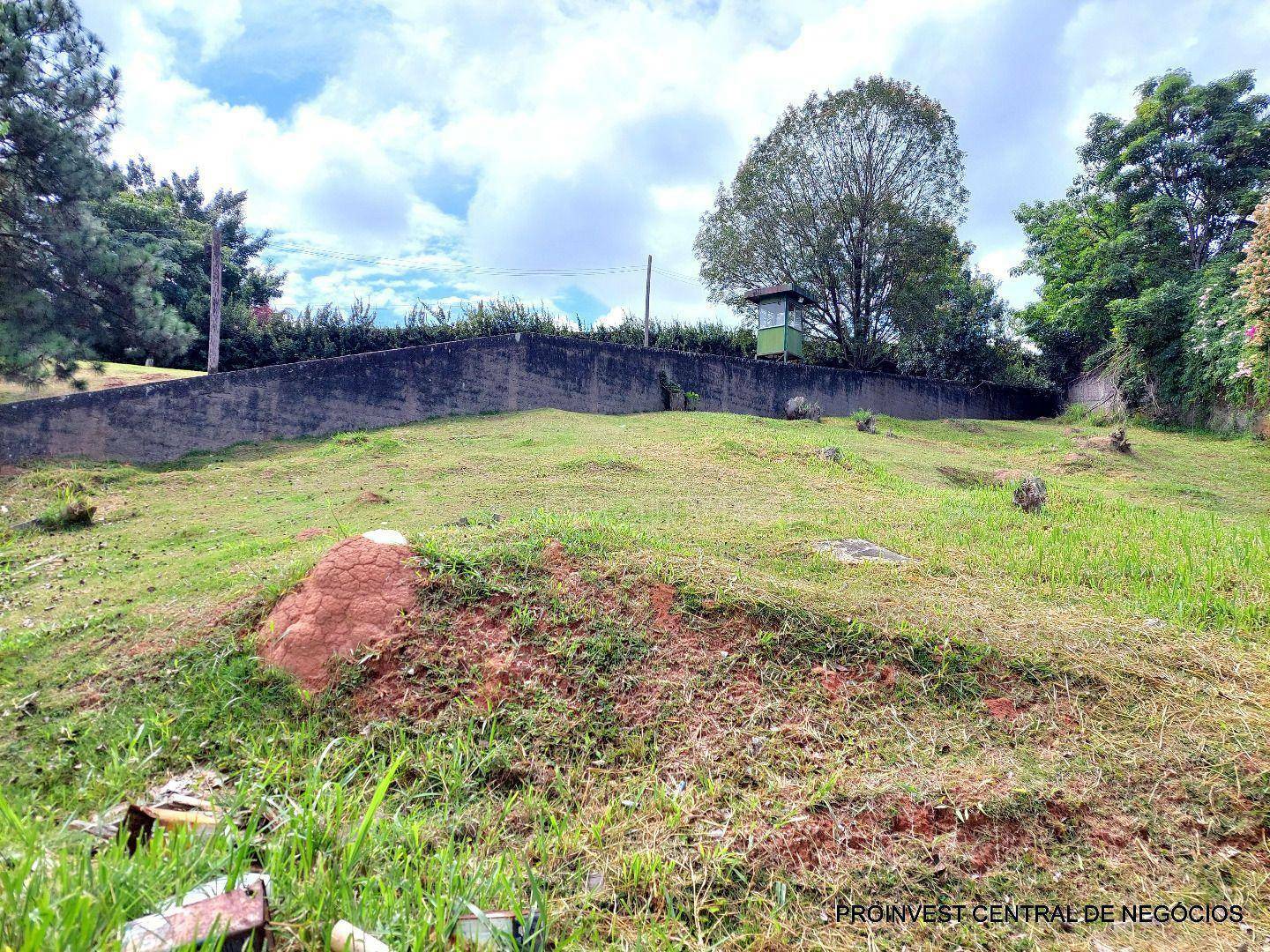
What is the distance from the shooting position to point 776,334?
16000mm

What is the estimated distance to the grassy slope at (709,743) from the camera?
1506 millimetres

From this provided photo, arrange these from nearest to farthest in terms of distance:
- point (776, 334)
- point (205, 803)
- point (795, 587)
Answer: point (205, 803), point (795, 587), point (776, 334)

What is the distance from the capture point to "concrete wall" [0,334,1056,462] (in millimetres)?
7961

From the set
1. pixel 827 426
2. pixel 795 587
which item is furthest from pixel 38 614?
pixel 827 426

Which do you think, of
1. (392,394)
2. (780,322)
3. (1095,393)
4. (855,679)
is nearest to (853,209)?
(780,322)

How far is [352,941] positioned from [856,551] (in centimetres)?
327

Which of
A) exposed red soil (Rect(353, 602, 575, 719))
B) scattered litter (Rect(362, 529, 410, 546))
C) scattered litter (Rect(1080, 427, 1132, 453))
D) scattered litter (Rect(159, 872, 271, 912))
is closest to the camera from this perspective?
scattered litter (Rect(159, 872, 271, 912))

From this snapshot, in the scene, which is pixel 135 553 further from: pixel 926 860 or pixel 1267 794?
pixel 1267 794

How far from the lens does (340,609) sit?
252 centimetres

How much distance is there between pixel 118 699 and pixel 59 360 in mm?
9047

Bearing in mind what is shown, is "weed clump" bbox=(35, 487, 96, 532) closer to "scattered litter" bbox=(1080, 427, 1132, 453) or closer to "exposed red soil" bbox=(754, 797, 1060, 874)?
"exposed red soil" bbox=(754, 797, 1060, 874)

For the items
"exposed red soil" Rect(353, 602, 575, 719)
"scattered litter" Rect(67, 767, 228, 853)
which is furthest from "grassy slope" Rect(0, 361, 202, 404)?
"scattered litter" Rect(67, 767, 228, 853)

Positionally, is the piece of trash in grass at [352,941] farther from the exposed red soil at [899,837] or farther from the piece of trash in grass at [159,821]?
the exposed red soil at [899,837]

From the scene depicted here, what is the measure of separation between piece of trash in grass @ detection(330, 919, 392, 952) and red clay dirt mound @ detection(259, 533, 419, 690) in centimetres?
121
